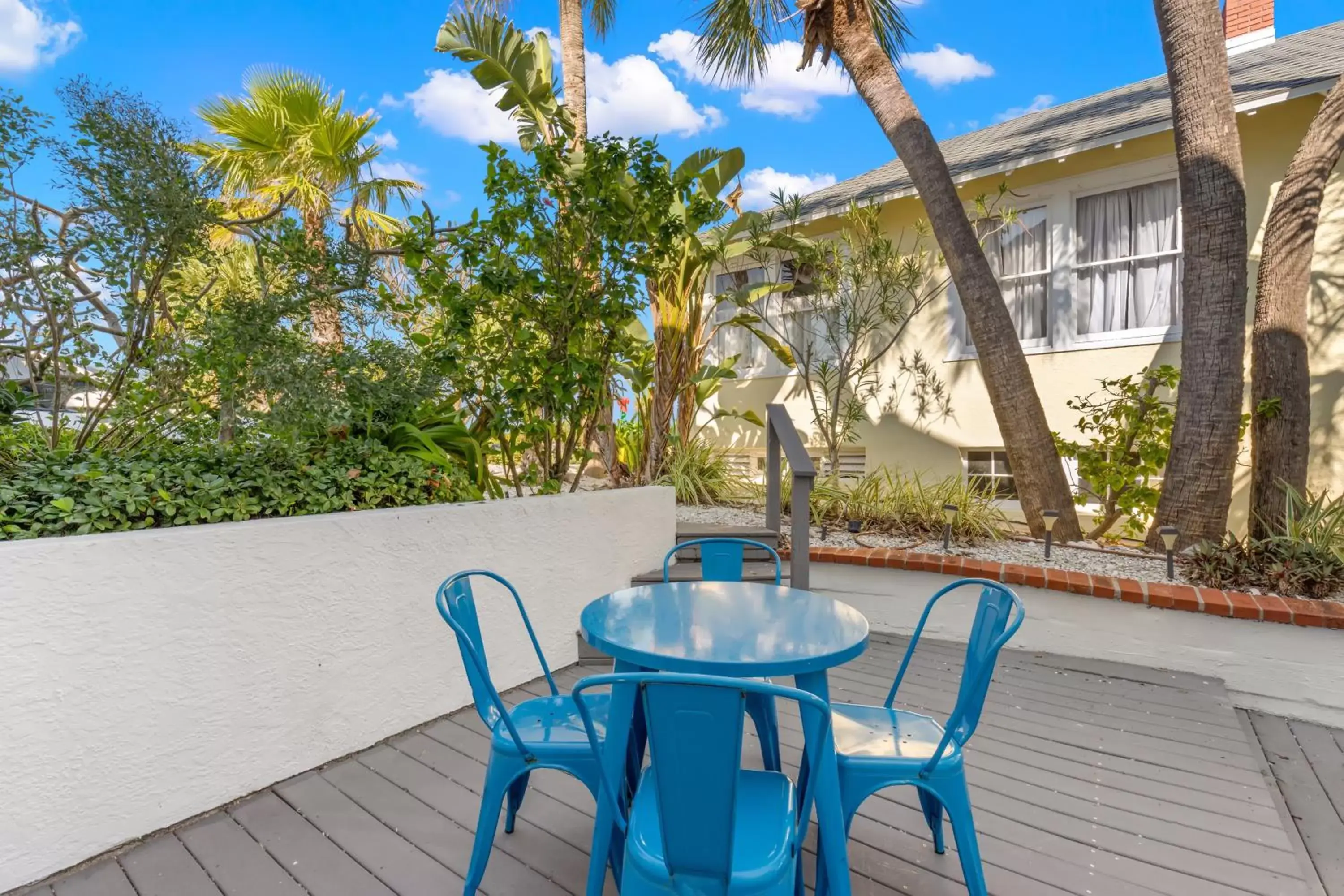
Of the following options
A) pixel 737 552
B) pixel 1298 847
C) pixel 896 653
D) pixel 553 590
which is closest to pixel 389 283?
pixel 553 590

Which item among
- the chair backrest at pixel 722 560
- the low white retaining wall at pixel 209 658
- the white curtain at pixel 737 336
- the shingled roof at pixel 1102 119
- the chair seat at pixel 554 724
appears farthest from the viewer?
the white curtain at pixel 737 336

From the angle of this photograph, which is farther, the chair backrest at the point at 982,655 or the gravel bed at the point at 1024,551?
the gravel bed at the point at 1024,551

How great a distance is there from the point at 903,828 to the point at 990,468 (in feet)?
19.1

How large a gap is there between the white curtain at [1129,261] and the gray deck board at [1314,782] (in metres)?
3.99

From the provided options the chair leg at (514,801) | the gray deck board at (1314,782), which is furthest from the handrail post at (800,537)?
the gray deck board at (1314,782)

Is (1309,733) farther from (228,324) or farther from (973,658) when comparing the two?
(228,324)

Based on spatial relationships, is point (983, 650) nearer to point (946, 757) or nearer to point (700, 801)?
point (946, 757)

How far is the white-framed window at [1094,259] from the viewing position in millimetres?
6160

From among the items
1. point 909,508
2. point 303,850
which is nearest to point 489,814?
point 303,850

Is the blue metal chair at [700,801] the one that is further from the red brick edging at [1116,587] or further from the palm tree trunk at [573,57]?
the palm tree trunk at [573,57]

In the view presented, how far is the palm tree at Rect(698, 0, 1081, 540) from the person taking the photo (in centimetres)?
511

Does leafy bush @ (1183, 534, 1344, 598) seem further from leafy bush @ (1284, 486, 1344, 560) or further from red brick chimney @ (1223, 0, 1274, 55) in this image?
red brick chimney @ (1223, 0, 1274, 55)

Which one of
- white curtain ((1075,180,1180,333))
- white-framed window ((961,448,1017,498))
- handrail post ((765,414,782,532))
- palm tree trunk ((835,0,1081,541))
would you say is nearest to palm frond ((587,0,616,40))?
palm tree trunk ((835,0,1081,541))

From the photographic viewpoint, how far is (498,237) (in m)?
3.71
